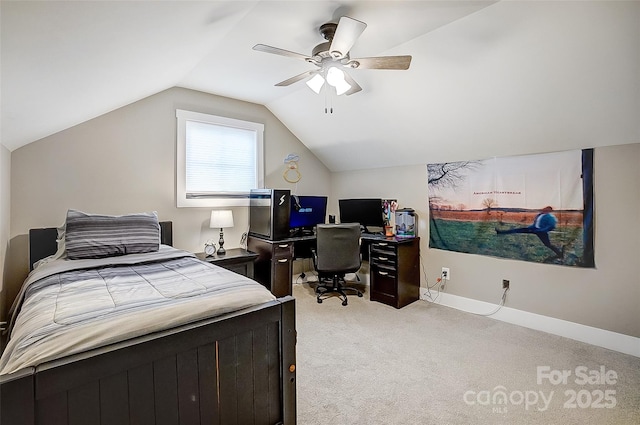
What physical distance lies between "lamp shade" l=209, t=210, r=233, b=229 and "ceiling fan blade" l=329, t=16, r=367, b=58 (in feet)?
7.68

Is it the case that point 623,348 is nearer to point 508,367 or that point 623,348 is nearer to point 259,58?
point 508,367

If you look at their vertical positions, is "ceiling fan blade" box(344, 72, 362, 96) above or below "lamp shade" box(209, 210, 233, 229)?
above

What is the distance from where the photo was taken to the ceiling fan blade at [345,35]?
1.82m

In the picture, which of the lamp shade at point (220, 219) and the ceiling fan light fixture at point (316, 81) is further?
the lamp shade at point (220, 219)

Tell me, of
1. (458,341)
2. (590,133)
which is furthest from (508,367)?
(590,133)

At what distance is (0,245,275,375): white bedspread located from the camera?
3.86 feet

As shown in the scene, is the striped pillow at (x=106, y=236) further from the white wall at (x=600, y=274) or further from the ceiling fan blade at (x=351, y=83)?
the white wall at (x=600, y=274)

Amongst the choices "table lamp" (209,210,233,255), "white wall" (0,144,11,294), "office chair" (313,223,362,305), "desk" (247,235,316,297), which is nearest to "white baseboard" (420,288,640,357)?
"office chair" (313,223,362,305)

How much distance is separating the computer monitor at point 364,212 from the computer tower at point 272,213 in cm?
104

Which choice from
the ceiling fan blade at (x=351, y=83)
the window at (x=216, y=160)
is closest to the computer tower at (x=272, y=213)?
the window at (x=216, y=160)

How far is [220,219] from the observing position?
377cm

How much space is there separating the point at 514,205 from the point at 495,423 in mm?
2147

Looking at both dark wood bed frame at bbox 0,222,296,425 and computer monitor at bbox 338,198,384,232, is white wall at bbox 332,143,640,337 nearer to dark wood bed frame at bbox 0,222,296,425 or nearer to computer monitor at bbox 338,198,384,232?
computer monitor at bbox 338,198,384,232

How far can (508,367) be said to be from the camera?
2.36 m
